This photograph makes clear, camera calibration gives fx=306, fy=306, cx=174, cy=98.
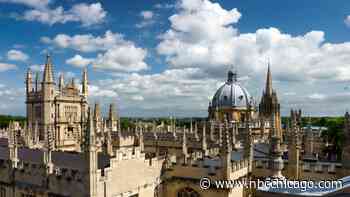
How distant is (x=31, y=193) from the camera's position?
1878 centimetres

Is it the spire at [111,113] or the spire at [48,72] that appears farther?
the spire at [111,113]

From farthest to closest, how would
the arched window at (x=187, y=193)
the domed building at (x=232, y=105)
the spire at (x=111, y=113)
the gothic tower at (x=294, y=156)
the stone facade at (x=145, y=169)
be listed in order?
the domed building at (x=232, y=105) → the spire at (x=111, y=113) → the arched window at (x=187, y=193) → the gothic tower at (x=294, y=156) → the stone facade at (x=145, y=169)

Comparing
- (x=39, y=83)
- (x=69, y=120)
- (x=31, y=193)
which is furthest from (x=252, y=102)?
(x=31, y=193)

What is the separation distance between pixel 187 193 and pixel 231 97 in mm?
35811

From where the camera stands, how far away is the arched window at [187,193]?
63.3 feet

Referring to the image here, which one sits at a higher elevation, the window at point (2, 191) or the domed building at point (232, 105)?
the domed building at point (232, 105)

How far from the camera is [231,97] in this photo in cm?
5369

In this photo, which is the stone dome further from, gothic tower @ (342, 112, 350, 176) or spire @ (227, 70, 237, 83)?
gothic tower @ (342, 112, 350, 176)

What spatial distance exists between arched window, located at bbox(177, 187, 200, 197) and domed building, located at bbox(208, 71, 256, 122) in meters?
33.1

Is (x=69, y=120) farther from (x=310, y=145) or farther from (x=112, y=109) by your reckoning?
(x=310, y=145)

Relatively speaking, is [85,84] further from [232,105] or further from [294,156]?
[294,156]

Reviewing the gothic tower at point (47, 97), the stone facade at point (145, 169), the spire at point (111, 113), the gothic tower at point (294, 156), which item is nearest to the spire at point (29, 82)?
the gothic tower at point (47, 97)

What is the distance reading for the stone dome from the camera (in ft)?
175

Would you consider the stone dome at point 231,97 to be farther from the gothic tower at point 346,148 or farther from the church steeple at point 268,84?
the gothic tower at point 346,148
